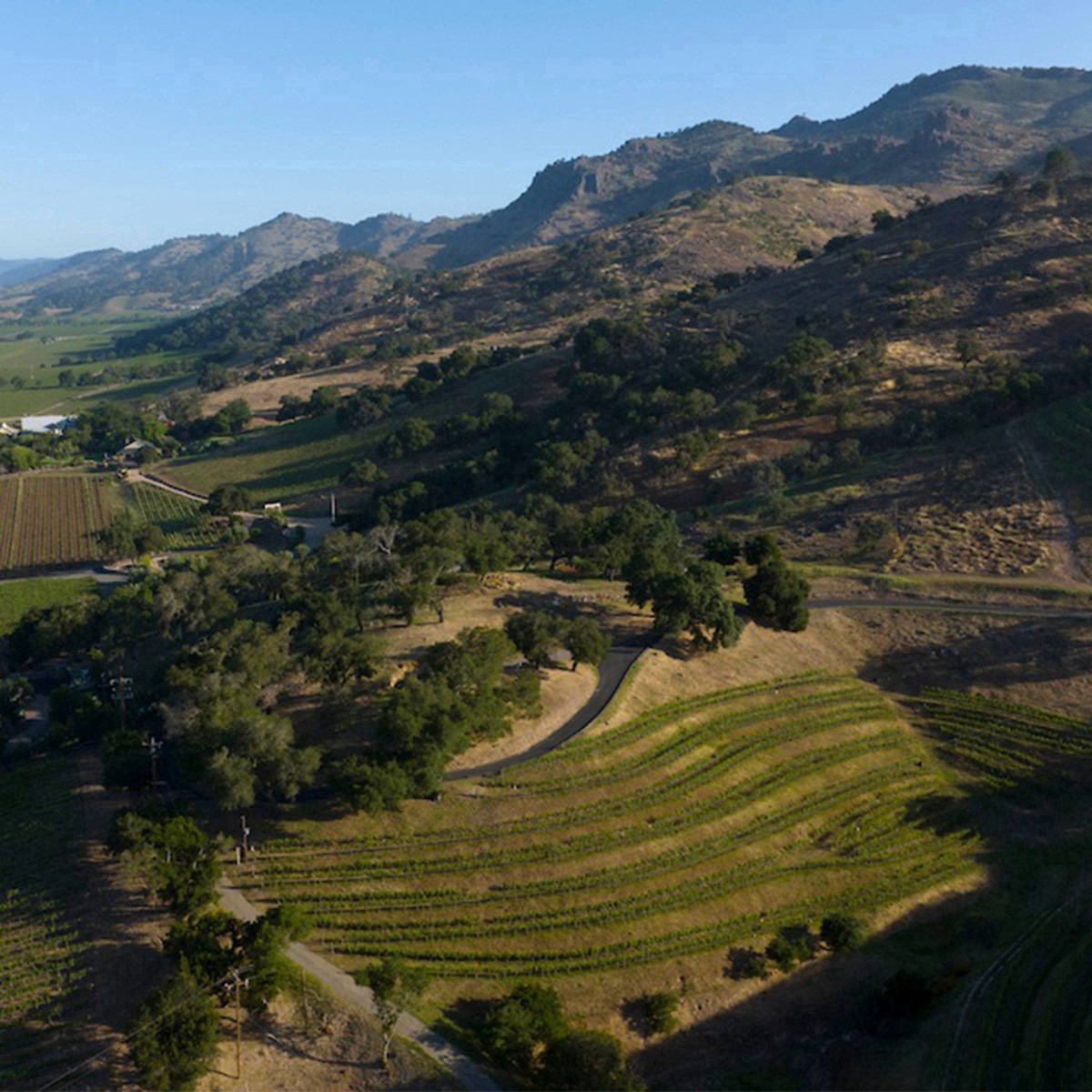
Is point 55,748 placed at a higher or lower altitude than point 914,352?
lower

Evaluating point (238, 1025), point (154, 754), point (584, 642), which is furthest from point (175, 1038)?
point (584, 642)

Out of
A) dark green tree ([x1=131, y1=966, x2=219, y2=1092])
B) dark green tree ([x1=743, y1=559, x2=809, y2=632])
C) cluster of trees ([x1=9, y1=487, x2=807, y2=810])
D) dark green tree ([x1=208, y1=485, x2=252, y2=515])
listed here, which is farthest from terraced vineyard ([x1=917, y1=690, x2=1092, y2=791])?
dark green tree ([x1=208, y1=485, x2=252, y2=515])

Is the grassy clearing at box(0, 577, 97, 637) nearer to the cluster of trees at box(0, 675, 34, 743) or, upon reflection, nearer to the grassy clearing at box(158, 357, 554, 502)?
the cluster of trees at box(0, 675, 34, 743)

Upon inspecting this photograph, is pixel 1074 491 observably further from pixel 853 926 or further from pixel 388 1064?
pixel 388 1064

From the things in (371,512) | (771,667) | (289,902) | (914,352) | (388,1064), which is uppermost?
A: (914,352)

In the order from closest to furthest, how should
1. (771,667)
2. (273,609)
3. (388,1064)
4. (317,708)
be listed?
(388,1064) < (317,708) < (771,667) < (273,609)

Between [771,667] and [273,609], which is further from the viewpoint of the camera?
[273,609]

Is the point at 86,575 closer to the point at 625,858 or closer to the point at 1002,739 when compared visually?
the point at 625,858

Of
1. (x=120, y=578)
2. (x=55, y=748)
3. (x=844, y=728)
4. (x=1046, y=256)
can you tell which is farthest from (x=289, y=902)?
(x=1046, y=256)
